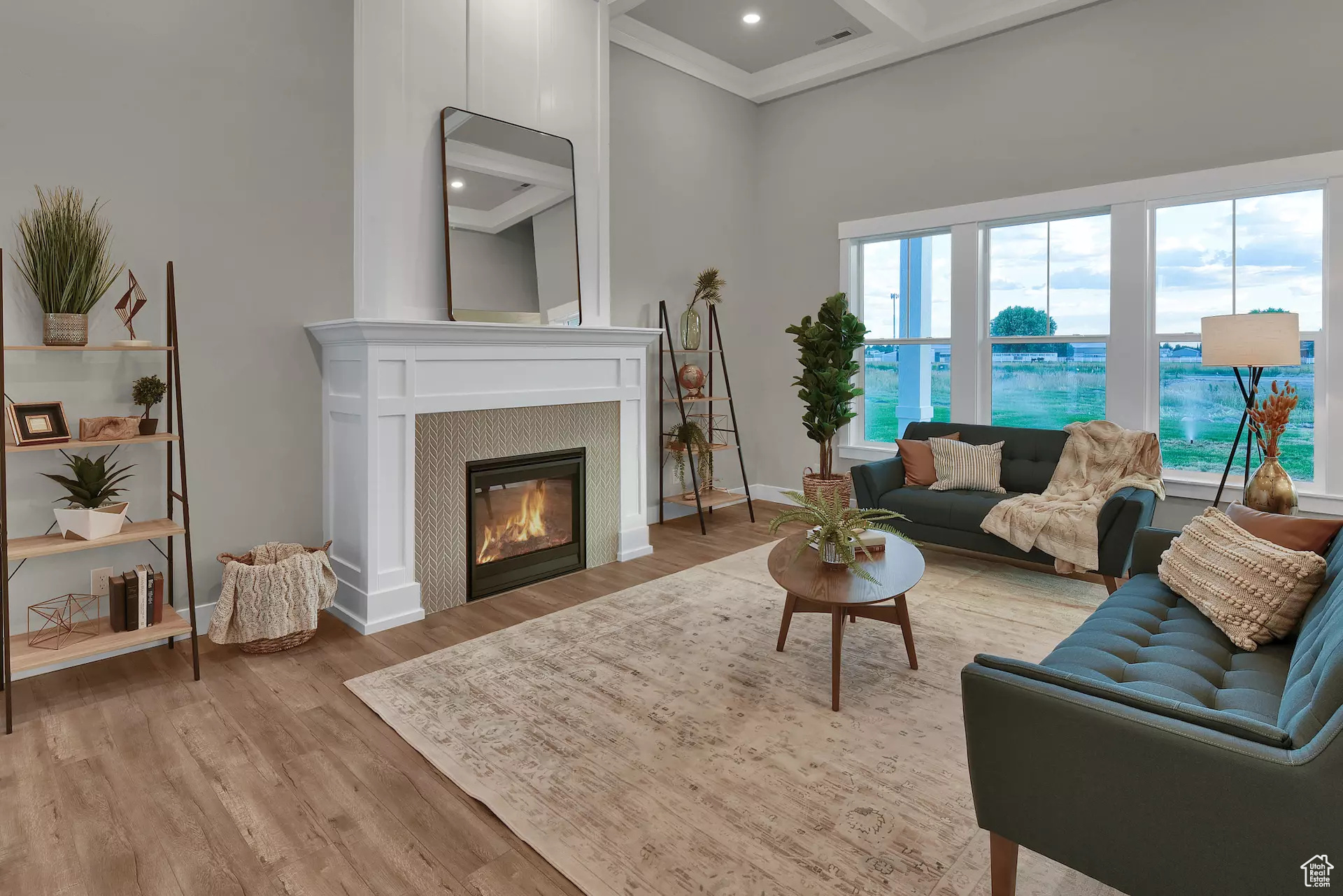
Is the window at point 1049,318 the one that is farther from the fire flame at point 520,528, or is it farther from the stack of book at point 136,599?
the stack of book at point 136,599

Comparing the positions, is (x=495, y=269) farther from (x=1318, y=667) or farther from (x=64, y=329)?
(x=1318, y=667)

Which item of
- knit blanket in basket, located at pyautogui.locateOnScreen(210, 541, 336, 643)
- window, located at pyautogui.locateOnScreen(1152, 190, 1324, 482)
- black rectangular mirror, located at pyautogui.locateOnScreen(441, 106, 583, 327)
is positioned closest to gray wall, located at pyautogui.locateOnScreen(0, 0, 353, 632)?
knit blanket in basket, located at pyautogui.locateOnScreen(210, 541, 336, 643)

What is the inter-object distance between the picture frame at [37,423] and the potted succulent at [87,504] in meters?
0.14

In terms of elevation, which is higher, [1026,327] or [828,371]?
[1026,327]

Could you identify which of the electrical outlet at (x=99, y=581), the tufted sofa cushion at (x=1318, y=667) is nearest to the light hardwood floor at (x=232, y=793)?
the electrical outlet at (x=99, y=581)

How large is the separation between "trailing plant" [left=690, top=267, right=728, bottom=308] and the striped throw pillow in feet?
6.80

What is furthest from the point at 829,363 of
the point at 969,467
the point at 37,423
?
the point at 37,423

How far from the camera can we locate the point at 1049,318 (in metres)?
4.88

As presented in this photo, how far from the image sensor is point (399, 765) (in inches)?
89.8

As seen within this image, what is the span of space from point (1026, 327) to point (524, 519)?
358 centimetres

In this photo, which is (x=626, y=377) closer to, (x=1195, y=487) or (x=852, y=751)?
(x=852, y=751)

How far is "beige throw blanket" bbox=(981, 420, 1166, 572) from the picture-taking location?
3777 mm

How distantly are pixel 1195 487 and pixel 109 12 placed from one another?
5.87 metres

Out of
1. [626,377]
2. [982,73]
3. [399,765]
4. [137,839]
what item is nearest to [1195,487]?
[982,73]
